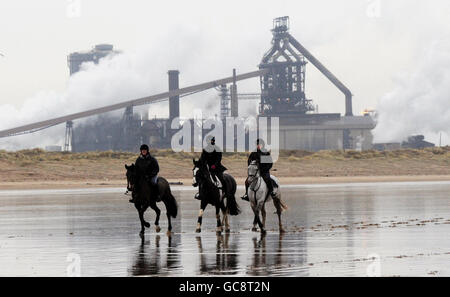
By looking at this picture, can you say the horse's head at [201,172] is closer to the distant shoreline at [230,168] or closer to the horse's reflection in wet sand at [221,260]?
the horse's reflection in wet sand at [221,260]

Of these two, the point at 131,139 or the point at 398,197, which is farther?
the point at 131,139

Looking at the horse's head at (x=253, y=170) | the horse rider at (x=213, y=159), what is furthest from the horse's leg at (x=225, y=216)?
the horse's head at (x=253, y=170)

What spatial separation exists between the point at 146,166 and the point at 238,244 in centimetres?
529

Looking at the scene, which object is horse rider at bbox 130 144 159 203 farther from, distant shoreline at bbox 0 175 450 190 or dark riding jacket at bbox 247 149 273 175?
distant shoreline at bbox 0 175 450 190

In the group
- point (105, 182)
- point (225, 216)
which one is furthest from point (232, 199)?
point (105, 182)

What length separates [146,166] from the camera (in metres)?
28.4

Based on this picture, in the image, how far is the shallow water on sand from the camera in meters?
18.5

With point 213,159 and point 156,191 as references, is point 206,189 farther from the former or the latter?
point 156,191

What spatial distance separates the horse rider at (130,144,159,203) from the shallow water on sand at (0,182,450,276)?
57.3 inches

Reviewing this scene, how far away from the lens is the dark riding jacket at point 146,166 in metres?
28.3

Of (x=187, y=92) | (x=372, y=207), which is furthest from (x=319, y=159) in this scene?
(x=187, y=92)

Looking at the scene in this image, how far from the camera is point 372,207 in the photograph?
40.5 meters

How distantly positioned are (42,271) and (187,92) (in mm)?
163775
